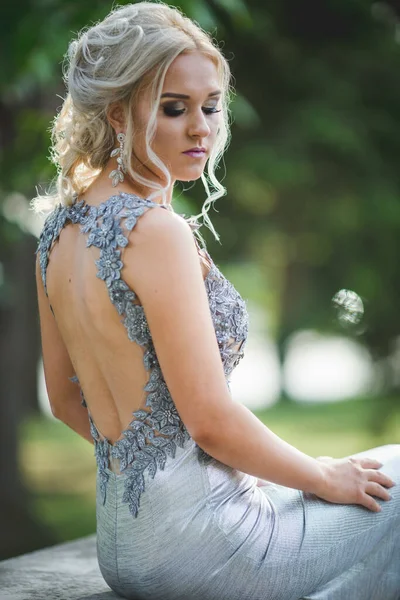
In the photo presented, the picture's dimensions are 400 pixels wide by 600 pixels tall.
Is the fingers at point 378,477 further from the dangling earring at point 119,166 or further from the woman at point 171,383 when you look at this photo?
the dangling earring at point 119,166

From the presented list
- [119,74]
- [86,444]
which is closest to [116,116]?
[119,74]

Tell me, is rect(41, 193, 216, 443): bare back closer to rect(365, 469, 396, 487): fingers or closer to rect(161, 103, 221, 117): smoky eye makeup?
rect(161, 103, 221, 117): smoky eye makeup

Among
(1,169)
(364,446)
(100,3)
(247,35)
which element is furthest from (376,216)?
(364,446)

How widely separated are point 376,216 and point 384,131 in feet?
2.11

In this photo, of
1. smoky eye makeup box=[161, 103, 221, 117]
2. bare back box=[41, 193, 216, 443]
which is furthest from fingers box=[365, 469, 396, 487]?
smoky eye makeup box=[161, 103, 221, 117]

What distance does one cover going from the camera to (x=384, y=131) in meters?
6.75

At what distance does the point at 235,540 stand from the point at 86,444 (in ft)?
39.0

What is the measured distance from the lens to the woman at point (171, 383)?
219 cm

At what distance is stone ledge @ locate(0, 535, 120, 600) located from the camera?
2.73 m

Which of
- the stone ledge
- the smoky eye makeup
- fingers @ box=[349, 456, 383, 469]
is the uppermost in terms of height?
the smoky eye makeup

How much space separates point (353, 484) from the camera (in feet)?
7.82

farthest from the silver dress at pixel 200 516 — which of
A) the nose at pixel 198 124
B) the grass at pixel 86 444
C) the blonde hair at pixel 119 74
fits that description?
the grass at pixel 86 444

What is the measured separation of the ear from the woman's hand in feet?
3.40

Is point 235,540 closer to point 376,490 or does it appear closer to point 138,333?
point 376,490
